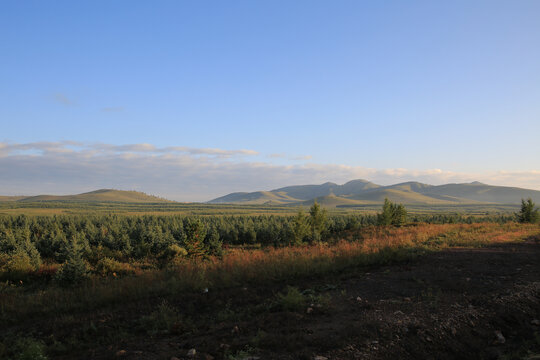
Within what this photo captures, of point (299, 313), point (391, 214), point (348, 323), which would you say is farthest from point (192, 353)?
point (391, 214)

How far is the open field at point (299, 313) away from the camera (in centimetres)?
477

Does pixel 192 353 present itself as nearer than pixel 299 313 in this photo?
Yes

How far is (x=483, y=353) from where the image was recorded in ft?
15.8

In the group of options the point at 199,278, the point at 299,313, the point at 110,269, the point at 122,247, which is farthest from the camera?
the point at 122,247

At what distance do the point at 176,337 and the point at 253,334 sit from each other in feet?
5.02

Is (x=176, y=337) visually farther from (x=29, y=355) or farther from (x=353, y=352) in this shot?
(x=353, y=352)

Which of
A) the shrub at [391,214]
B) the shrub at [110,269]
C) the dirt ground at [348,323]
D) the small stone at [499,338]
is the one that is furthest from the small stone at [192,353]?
the shrub at [391,214]

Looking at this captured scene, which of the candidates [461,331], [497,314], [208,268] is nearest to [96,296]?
[208,268]

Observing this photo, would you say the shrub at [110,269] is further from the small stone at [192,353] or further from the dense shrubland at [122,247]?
the small stone at [192,353]

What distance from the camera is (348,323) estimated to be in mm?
5391

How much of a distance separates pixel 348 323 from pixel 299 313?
111 centimetres

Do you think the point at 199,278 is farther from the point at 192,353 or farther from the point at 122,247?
the point at 122,247

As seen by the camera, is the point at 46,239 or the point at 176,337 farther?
the point at 46,239

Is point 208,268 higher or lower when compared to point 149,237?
higher
